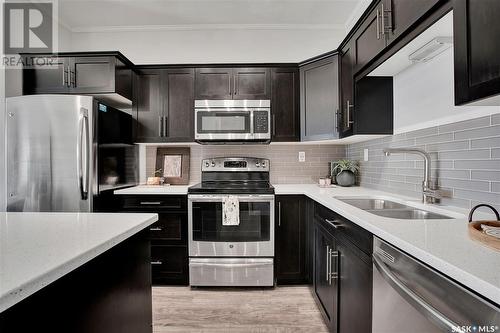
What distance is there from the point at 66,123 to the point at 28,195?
27.4 inches

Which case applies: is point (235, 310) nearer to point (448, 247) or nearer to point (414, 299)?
point (414, 299)

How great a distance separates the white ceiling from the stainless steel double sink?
1981 millimetres

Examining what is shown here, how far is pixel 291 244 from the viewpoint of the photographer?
2.35 meters

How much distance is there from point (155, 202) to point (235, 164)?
3.11ft

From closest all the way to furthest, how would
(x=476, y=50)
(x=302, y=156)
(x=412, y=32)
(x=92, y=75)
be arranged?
1. (x=476, y=50)
2. (x=412, y=32)
3. (x=92, y=75)
4. (x=302, y=156)

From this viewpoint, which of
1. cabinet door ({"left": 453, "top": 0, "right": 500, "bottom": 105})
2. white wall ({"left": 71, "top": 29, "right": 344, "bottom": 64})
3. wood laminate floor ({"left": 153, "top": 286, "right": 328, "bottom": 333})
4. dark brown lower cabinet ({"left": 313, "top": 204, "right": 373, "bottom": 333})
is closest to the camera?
cabinet door ({"left": 453, "top": 0, "right": 500, "bottom": 105})

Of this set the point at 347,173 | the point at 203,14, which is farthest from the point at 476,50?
the point at 203,14

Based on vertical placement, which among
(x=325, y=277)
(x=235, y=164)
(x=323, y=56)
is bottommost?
(x=325, y=277)

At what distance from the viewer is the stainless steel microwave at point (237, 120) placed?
252 centimetres

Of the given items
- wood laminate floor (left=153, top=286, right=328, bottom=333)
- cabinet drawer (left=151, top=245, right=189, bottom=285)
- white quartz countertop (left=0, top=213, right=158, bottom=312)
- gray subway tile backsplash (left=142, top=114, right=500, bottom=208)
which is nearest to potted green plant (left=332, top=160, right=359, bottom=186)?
gray subway tile backsplash (left=142, top=114, right=500, bottom=208)

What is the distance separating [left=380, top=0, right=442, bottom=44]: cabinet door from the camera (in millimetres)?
Result: 1104

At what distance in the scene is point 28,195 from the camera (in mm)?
2088

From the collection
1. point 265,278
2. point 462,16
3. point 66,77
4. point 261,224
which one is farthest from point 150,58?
point 462,16

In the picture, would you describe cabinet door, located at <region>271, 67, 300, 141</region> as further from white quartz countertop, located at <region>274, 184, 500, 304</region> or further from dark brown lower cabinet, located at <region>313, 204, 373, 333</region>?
white quartz countertop, located at <region>274, 184, 500, 304</region>
